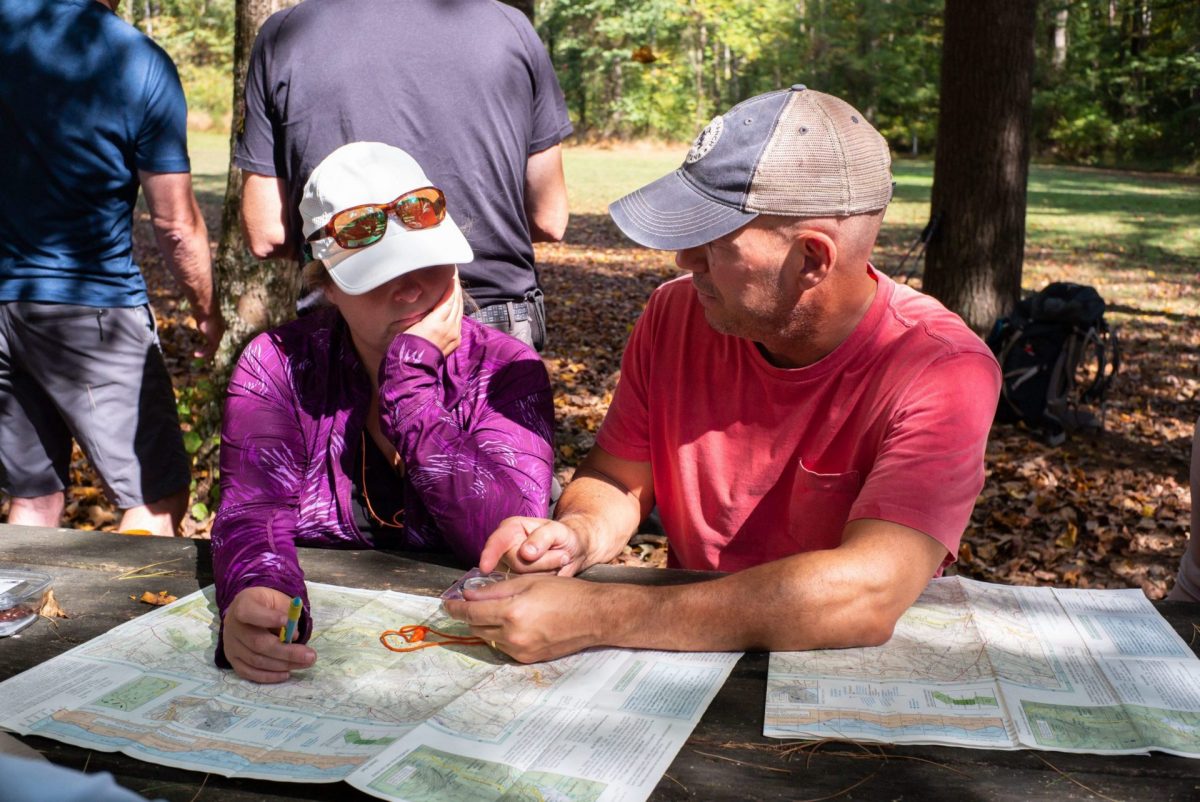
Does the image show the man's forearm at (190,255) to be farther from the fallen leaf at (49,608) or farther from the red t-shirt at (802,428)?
the red t-shirt at (802,428)

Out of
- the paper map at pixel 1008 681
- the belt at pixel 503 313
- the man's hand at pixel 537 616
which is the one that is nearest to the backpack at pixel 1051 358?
the belt at pixel 503 313

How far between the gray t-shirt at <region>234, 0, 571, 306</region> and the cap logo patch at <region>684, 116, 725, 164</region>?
1.07m

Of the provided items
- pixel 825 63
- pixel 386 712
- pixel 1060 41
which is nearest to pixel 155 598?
pixel 386 712

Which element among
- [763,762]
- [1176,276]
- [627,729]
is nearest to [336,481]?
[627,729]

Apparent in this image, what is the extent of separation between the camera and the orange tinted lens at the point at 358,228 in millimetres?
2348

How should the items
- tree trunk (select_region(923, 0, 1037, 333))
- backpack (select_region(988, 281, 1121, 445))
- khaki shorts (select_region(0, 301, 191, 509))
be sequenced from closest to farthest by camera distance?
khaki shorts (select_region(0, 301, 191, 509)) → backpack (select_region(988, 281, 1121, 445)) → tree trunk (select_region(923, 0, 1037, 333))

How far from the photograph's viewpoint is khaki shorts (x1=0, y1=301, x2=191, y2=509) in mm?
3457

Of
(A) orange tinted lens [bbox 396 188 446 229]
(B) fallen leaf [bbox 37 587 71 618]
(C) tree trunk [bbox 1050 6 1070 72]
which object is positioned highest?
(C) tree trunk [bbox 1050 6 1070 72]

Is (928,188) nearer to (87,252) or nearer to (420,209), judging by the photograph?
(87,252)

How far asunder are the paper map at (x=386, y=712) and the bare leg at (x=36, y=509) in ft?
6.52

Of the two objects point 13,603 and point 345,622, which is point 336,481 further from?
point 13,603

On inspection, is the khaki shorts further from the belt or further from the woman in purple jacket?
the woman in purple jacket

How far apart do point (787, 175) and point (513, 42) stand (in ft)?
4.68

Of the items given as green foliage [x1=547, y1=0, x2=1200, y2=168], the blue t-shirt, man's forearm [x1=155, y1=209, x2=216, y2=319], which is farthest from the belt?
green foliage [x1=547, y1=0, x2=1200, y2=168]
